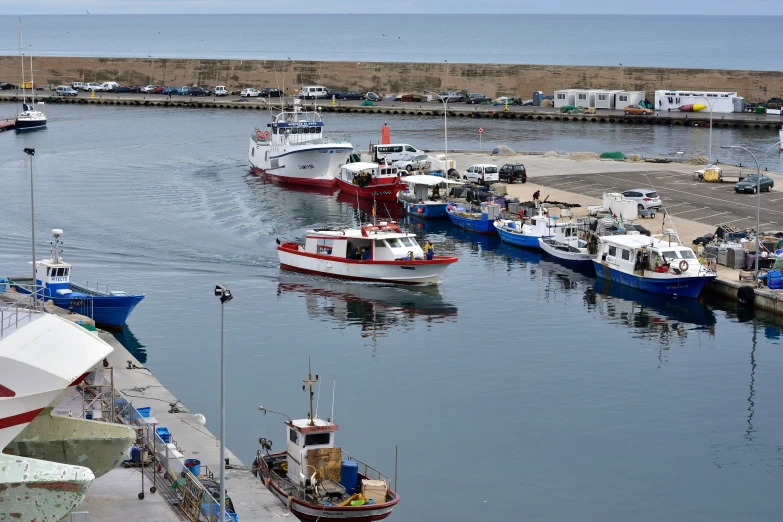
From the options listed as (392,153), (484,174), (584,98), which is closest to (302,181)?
(392,153)

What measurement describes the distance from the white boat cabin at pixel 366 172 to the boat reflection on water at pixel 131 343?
32.0 m

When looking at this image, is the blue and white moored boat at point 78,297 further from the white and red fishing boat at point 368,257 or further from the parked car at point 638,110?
the parked car at point 638,110

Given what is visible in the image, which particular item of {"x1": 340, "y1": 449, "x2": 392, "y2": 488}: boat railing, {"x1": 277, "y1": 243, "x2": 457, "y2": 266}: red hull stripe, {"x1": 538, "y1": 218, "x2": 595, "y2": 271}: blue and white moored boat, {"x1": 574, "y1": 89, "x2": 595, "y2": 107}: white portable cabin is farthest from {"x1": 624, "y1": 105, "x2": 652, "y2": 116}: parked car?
{"x1": 340, "y1": 449, "x2": 392, "y2": 488}: boat railing

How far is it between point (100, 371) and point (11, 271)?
23.1 m

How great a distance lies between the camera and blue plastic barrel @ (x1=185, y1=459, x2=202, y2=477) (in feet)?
93.0

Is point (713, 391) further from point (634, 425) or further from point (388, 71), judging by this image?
point (388, 71)

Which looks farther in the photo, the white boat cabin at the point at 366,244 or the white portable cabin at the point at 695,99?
the white portable cabin at the point at 695,99

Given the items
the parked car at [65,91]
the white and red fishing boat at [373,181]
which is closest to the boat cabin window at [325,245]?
the white and red fishing boat at [373,181]

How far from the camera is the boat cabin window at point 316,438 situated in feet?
96.5

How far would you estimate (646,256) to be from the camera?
54.2 metres

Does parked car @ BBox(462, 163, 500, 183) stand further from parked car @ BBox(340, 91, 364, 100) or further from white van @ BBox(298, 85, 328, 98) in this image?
parked car @ BBox(340, 91, 364, 100)

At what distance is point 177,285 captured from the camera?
54500 mm

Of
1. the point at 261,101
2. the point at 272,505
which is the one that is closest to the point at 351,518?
the point at 272,505

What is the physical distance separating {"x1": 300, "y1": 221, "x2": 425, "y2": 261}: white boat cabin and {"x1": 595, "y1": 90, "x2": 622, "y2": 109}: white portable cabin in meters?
75.9
